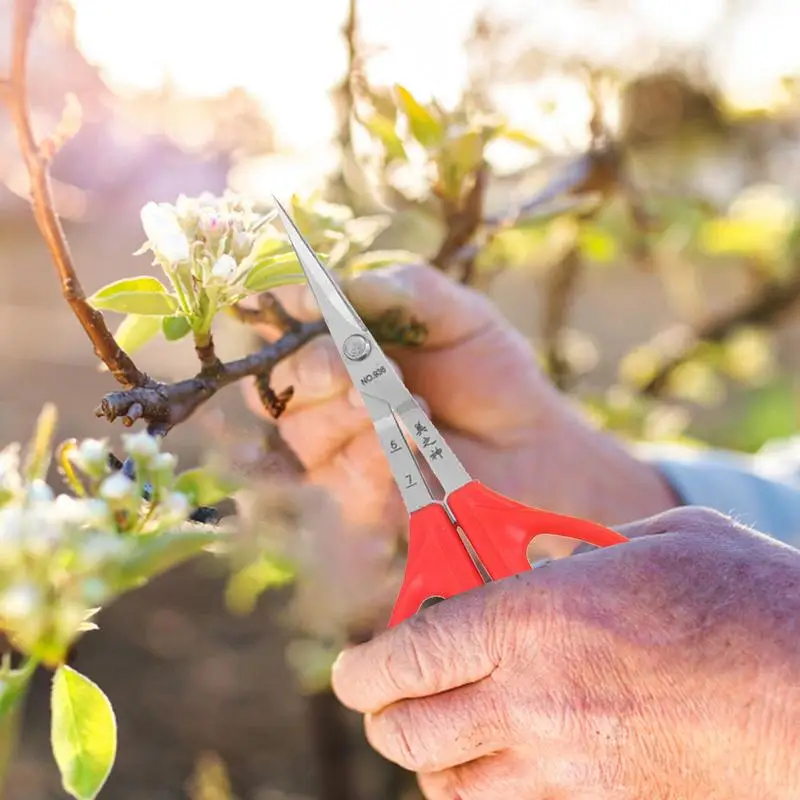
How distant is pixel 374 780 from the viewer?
1.70 metres

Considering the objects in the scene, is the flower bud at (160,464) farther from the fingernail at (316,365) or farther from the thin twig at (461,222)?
the thin twig at (461,222)

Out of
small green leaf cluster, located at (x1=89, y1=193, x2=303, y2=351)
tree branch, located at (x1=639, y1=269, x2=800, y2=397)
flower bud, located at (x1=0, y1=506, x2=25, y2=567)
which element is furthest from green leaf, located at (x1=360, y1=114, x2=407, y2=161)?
tree branch, located at (x1=639, y1=269, x2=800, y2=397)

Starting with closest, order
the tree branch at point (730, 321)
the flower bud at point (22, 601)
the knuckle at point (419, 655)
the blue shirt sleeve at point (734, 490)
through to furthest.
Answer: the flower bud at point (22, 601), the knuckle at point (419, 655), the blue shirt sleeve at point (734, 490), the tree branch at point (730, 321)

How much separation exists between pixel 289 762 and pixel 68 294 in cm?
147

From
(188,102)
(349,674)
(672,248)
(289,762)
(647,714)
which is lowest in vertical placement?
(647,714)

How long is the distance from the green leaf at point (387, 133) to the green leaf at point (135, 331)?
25 cm

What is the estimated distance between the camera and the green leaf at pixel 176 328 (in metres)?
0.48

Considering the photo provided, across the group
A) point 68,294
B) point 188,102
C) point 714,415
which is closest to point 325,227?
point 68,294

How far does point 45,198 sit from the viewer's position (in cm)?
47

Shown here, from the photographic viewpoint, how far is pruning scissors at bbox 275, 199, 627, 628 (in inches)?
22.2

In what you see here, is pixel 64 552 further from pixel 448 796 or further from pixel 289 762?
pixel 289 762

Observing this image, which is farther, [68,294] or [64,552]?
[68,294]

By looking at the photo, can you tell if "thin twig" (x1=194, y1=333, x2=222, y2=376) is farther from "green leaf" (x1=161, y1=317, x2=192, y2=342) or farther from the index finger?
the index finger

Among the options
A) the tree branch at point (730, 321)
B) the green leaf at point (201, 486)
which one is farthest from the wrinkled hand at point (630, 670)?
the tree branch at point (730, 321)
